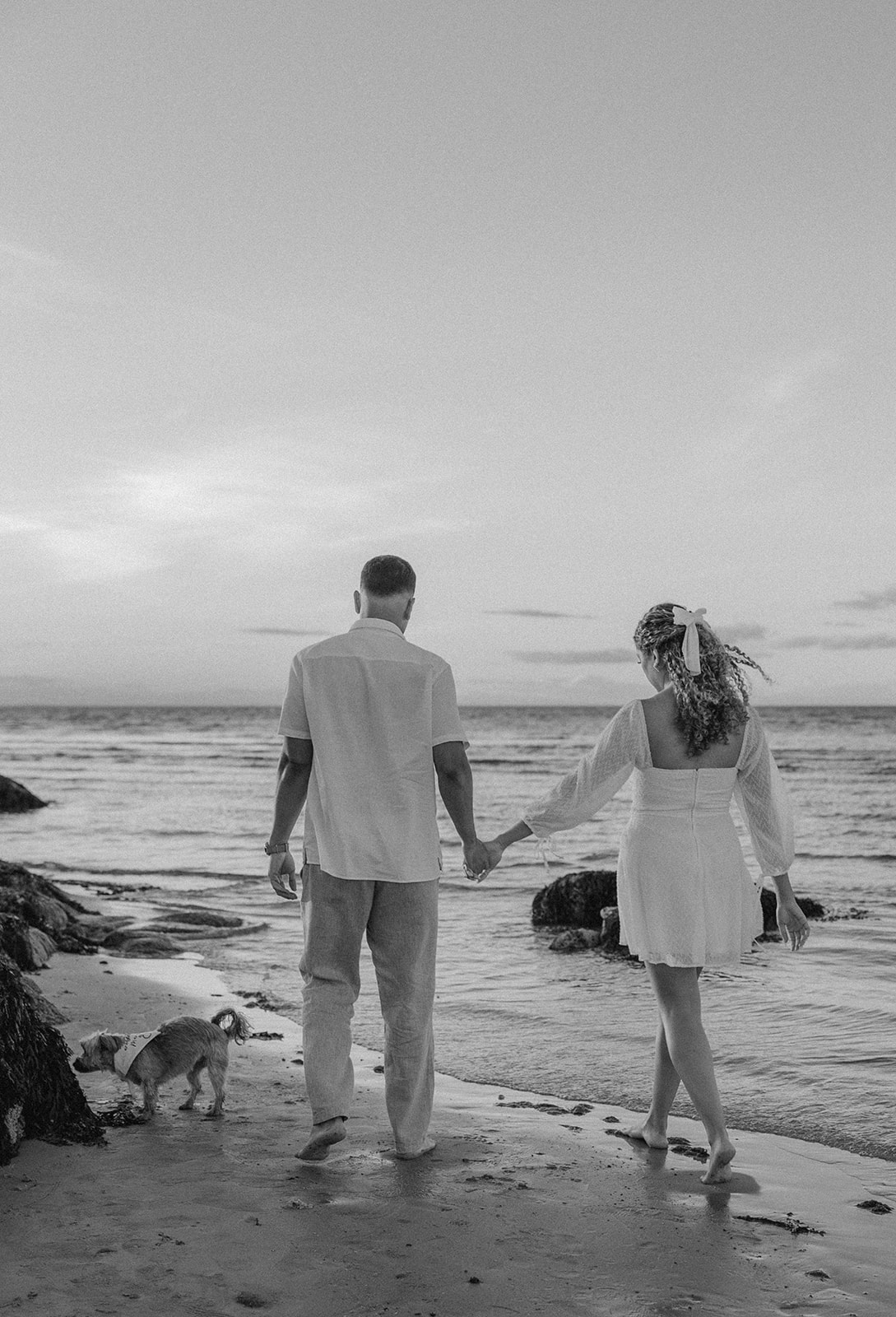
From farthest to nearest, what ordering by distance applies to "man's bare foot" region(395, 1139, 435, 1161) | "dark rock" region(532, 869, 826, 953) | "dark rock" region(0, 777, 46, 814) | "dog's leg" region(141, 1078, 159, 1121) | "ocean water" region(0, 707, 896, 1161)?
"dark rock" region(0, 777, 46, 814), "dark rock" region(532, 869, 826, 953), "ocean water" region(0, 707, 896, 1161), "dog's leg" region(141, 1078, 159, 1121), "man's bare foot" region(395, 1139, 435, 1161)

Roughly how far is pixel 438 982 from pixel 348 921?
4028 millimetres

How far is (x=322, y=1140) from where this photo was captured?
4.32 metres

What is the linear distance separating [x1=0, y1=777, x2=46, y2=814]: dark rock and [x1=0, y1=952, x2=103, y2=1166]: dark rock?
19457 millimetres

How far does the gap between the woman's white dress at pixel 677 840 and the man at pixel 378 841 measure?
43 cm

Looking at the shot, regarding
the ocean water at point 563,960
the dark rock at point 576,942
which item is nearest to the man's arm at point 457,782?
the ocean water at point 563,960

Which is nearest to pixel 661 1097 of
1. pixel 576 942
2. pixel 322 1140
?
pixel 322 1140

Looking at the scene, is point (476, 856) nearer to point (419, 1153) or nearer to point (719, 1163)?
point (419, 1153)

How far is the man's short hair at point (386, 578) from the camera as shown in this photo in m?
4.64

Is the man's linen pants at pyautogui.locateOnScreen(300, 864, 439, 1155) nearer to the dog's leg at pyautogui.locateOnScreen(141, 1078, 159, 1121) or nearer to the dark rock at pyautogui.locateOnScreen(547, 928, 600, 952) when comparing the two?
the dog's leg at pyautogui.locateOnScreen(141, 1078, 159, 1121)

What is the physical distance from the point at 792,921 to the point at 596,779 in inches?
37.3

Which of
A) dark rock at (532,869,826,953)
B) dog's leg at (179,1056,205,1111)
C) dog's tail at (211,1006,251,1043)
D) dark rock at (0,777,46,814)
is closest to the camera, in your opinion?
dog's leg at (179,1056,205,1111)

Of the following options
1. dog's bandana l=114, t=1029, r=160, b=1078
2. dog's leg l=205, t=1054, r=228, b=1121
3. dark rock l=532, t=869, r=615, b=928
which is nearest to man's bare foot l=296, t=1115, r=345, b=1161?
dog's leg l=205, t=1054, r=228, b=1121

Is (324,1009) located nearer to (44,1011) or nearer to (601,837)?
(44,1011)

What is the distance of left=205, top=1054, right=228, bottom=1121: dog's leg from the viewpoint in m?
4.96
